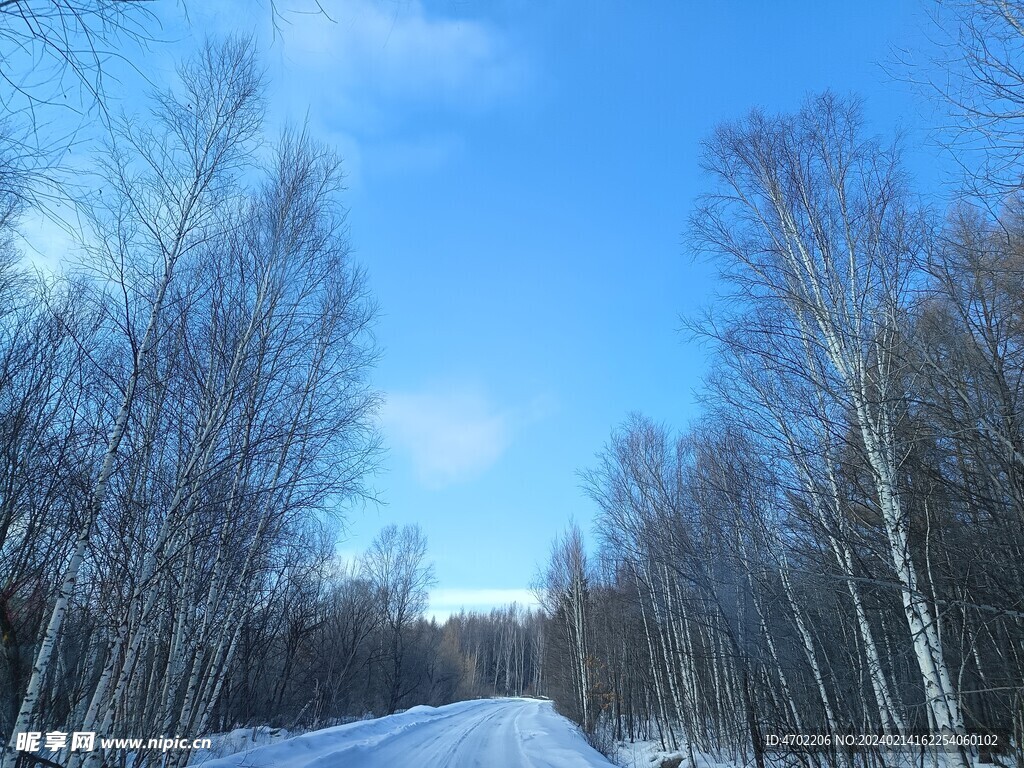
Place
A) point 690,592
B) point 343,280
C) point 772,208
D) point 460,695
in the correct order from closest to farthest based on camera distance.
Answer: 1. point 772,208
2. point 343,280
3. point 690,592
4. point 460,695

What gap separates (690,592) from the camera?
13.3 m

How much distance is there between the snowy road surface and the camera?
29.2 ft

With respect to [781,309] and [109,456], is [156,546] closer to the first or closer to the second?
[109,456]

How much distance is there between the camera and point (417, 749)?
1280 centimetres

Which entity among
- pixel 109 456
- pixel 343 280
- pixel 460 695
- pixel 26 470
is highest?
pixel 343 280

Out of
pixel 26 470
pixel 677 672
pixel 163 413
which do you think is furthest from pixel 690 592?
pixel 26 470

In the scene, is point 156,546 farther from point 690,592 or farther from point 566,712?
point 566,712

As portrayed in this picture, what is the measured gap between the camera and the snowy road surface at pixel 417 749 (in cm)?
889

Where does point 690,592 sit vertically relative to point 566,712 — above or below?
above

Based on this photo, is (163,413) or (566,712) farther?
(566,712)

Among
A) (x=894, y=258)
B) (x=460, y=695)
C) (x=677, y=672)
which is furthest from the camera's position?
(x=460, y=695)

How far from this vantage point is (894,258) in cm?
650

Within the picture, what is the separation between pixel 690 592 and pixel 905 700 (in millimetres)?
5260

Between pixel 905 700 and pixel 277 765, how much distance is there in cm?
1028
